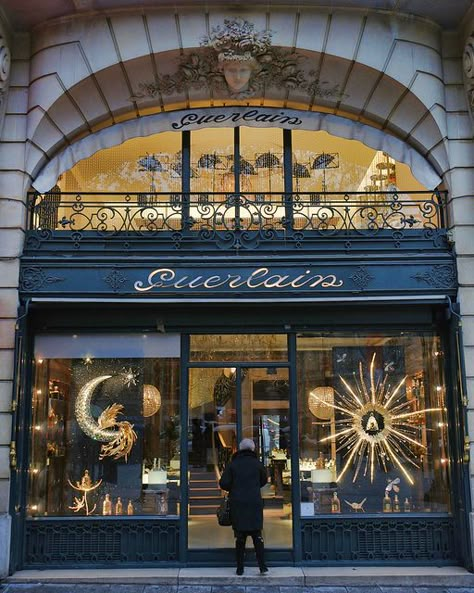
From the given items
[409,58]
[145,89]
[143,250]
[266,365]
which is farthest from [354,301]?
[145,89]

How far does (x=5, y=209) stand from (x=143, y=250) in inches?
80.9

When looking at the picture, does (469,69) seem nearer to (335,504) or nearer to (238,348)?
(238,348)

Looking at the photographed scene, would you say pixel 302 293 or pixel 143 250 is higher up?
pixel 143 250

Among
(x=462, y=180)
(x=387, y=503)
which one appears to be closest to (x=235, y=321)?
(x=387, y=503)

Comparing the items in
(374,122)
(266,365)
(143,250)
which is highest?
(374,122)

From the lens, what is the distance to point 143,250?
8852mm

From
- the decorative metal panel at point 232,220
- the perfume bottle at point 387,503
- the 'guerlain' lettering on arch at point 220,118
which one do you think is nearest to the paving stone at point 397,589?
the perfume bottle at point 387,503

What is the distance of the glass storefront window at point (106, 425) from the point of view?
876 centimetres

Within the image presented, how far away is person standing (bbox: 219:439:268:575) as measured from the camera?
311 inches

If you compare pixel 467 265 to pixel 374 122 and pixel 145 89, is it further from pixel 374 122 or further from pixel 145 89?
pixel 145 89

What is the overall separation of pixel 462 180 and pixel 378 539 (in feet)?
17.5

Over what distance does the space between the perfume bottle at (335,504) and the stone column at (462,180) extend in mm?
1962

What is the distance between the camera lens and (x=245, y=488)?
26.4 feet

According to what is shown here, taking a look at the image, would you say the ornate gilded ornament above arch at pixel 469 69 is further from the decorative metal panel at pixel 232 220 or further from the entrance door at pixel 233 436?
the entrance door at pixel 233 436
